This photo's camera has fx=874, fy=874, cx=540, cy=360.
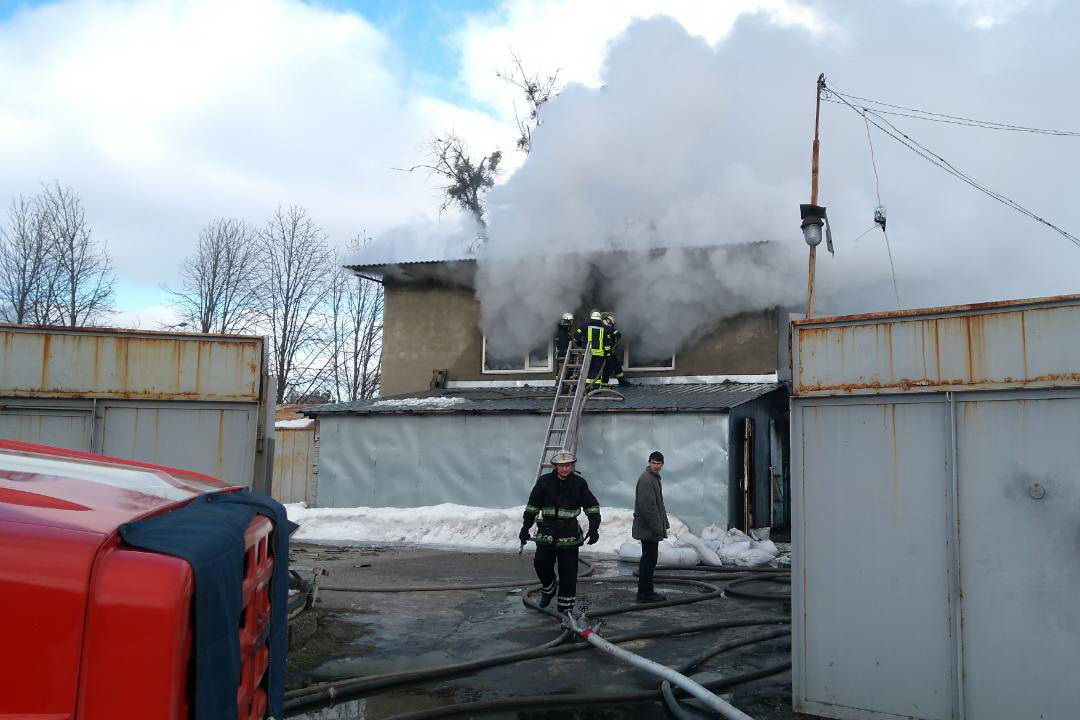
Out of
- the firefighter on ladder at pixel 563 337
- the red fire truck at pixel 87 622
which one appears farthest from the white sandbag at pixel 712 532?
the red fire truck at pixel 87 622

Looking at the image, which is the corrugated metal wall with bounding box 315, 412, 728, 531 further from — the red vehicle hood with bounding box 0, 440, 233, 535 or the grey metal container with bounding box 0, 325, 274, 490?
the red vehicle hood with bounding box 0, 440, 233, 535

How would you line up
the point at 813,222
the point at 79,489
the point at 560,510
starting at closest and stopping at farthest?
the point at 79,489, the point at 560,510, the point at 813,222

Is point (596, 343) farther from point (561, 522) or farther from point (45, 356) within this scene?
point (45, 356)

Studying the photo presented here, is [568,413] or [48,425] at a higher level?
[568,413]

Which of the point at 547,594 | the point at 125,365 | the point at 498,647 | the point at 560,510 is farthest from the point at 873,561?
the point at 125,365

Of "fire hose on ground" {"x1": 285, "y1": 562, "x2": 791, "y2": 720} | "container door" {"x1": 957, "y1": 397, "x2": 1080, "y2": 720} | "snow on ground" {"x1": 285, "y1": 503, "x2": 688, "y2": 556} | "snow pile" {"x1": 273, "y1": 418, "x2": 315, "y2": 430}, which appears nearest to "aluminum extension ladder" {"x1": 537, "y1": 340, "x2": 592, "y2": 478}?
"snow on ground" {"x1": 285, "y1": 503, "x2": 688, "y2": 556}

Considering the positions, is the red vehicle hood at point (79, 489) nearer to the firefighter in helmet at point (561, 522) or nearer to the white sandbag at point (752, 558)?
the firefighter in helmet at point (561, 522)

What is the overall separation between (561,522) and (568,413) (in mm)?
7472

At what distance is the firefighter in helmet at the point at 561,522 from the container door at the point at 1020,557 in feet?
12.1

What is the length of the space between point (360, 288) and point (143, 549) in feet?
120

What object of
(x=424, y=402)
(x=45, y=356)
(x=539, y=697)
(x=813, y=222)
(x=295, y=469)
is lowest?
(x=539, y=697)

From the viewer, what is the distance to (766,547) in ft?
42.3

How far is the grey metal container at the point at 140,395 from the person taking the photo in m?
7.25

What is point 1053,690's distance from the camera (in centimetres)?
456
